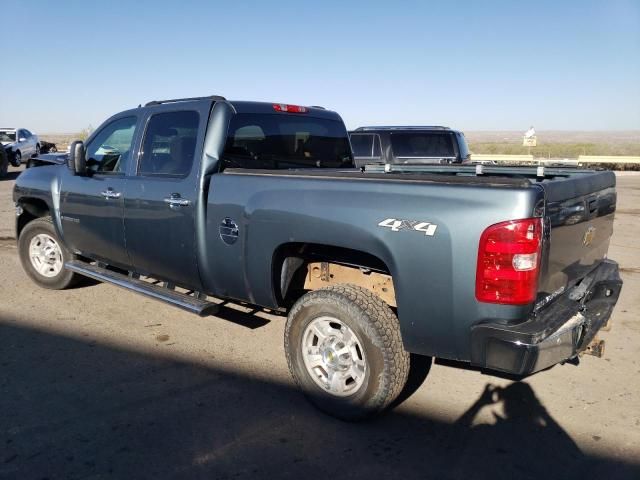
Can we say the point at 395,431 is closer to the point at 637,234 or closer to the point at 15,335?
the point at 15,335

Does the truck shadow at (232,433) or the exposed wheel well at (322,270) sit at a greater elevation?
the exposed wheel well at (322,270)

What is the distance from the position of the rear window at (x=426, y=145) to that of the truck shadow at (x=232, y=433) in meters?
7.77

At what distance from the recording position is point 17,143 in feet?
76.8

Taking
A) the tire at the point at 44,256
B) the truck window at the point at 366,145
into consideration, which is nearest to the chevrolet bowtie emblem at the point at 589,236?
the tire at the point at 44,256

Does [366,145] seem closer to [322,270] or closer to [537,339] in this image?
[322,270]

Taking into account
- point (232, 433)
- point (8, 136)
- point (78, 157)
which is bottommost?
point (232, 433)

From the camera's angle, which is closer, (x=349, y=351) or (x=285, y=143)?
(x=349, y=351)

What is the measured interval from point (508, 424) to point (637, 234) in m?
8.34

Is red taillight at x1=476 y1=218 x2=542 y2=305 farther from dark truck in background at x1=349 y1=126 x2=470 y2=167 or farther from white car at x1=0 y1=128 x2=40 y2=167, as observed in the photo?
white car at x1=0 y1=128 x2=40 y2=167

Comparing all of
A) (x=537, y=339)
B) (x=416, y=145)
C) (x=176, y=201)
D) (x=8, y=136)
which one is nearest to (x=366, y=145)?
(x=416, y=145)

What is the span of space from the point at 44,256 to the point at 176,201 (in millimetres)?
2831

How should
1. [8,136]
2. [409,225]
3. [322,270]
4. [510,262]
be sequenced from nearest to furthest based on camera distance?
[510,262]
[409,225]
[322,270]
[8,136]

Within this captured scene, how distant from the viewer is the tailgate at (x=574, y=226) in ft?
9.61

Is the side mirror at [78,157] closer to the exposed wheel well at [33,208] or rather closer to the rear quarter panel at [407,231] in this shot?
the exposed wheel well at [33,208]
